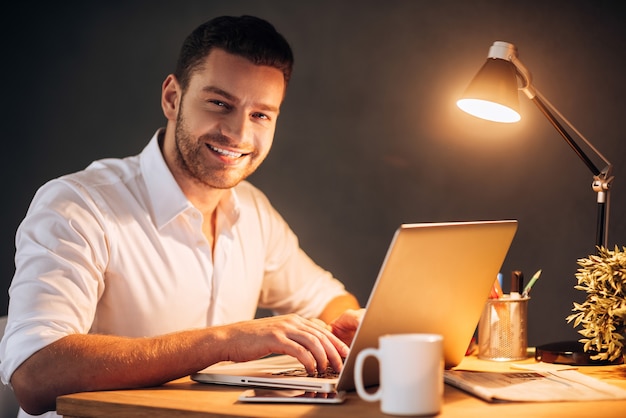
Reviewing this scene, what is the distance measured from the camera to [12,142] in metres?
2.84

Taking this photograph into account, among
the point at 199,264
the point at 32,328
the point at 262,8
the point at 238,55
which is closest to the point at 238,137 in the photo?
the point at 238,55

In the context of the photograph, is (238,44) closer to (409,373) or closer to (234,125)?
(234,125)

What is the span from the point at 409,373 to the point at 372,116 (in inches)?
61.6

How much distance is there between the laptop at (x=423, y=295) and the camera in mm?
1111

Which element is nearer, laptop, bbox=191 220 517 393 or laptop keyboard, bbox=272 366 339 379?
laptop, bbox=191 220 517 393

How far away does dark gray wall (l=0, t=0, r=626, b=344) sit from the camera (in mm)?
2248

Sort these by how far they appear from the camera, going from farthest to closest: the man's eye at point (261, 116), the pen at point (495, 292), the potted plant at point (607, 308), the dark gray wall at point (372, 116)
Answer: the dark gray wall at point (372, 116)
the man's eye at point (261, 116)
the pen at point (495, 292)
the potted plant at point (607, 308)

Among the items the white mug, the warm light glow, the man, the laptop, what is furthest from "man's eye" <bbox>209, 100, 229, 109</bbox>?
the white mug

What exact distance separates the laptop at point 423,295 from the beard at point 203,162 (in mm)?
599

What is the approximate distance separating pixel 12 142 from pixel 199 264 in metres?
1.33

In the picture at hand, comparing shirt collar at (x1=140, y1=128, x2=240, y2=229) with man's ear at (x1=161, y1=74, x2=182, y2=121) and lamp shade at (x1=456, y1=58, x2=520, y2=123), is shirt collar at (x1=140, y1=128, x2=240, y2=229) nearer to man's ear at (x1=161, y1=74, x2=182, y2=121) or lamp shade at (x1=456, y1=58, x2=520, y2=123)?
man's ear at (x1=161, y1=74, x2=182, y2=121)

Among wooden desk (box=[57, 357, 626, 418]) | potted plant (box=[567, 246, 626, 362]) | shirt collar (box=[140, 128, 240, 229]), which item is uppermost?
shirt collar (box=[140, 128, 240, 229])

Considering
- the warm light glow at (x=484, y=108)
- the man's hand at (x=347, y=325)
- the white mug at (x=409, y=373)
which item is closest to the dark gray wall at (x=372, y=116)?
the warm light glow at (x=484, y=108)

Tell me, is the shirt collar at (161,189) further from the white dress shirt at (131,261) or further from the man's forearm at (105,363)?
the man's forearm at (105,363)
